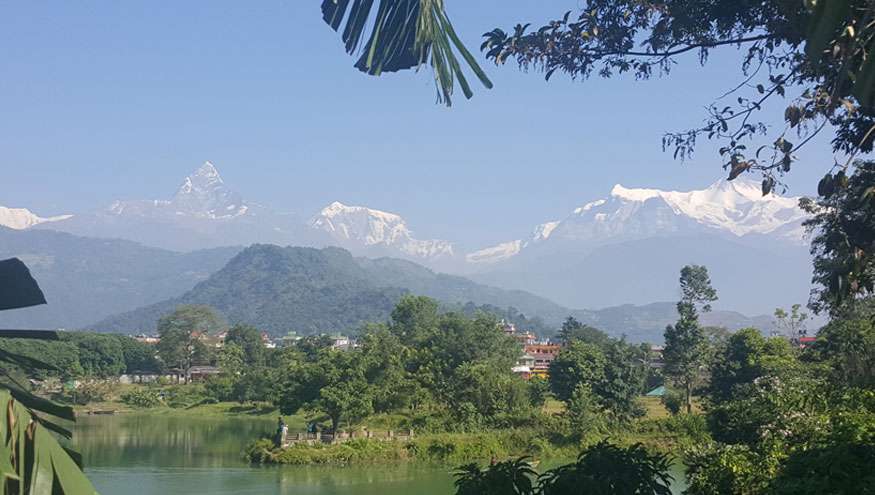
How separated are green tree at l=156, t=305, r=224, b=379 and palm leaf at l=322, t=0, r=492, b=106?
56.1m

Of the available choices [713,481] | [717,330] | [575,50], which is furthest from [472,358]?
[575,50]

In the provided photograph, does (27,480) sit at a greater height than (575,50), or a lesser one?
lesser

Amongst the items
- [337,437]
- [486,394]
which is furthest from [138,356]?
[337,437]

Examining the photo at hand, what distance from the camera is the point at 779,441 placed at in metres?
8.15

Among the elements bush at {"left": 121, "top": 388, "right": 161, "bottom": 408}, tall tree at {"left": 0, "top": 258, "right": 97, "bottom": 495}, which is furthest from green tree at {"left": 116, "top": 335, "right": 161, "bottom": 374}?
tall tree at {"left": 0, "top": 258, "right": 97, "bottom": 495}

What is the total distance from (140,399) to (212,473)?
76.3 feet

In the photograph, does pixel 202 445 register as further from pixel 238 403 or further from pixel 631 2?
pixel 631 2

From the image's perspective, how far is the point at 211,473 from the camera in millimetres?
20641

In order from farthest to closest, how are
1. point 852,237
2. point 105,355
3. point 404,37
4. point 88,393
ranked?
point 105,355 → point 88,393 → point 852,237 → point 404,37

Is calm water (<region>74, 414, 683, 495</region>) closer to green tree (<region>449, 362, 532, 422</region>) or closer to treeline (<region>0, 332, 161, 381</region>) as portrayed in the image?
green tree (<region>449, 362, 532, 422</region>)

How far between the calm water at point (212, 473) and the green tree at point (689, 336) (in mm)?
12482

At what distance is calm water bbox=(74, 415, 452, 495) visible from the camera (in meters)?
18.4

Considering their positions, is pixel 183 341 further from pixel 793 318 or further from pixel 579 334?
pixel 793 318

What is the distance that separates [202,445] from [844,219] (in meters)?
24.7
